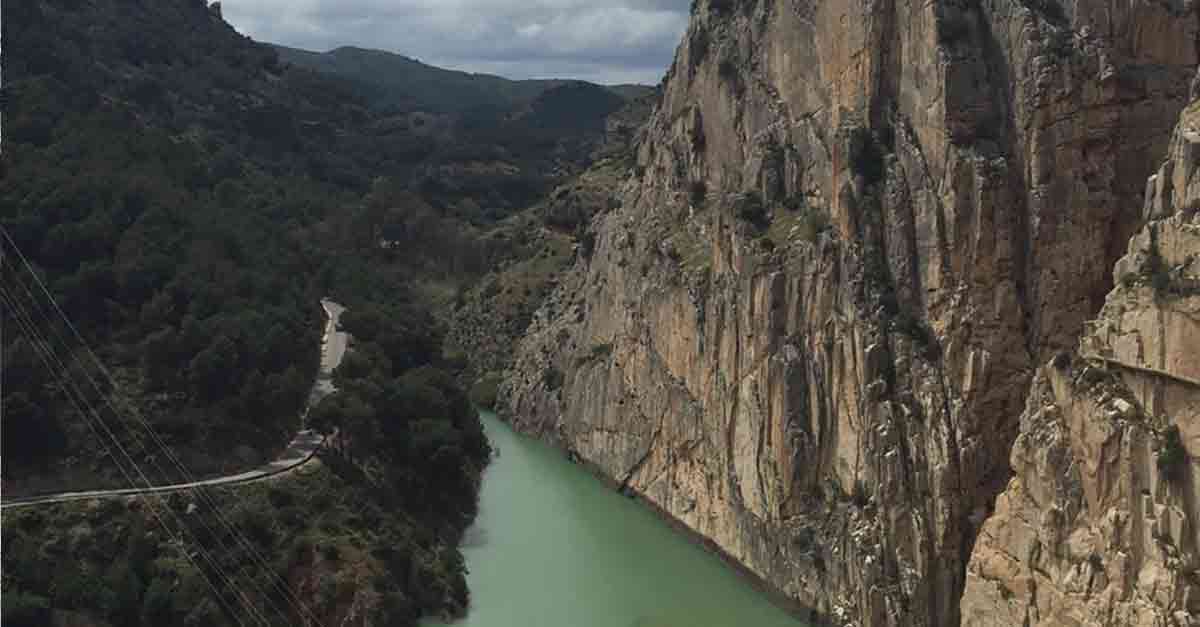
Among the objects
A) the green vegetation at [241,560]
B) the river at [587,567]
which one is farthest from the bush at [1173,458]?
the green vegetation at [241,560]

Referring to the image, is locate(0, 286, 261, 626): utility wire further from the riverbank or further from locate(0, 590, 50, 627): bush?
the riverbank

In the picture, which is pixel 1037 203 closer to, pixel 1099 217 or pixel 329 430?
pixel 1099 217

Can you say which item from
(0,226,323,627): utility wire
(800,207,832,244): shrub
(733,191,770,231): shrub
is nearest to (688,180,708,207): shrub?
(733,191,770,231): shrub

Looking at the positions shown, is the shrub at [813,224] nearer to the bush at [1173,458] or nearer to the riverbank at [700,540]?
the riverbank at [700,540]

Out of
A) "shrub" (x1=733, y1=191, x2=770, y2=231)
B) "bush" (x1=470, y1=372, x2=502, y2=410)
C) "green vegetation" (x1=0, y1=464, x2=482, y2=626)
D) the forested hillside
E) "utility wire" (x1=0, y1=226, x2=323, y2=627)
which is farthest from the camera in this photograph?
"bush" (x1=470, y1=372, x2=502, y2=410)

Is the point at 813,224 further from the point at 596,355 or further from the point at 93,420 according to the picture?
the point at 93,420
